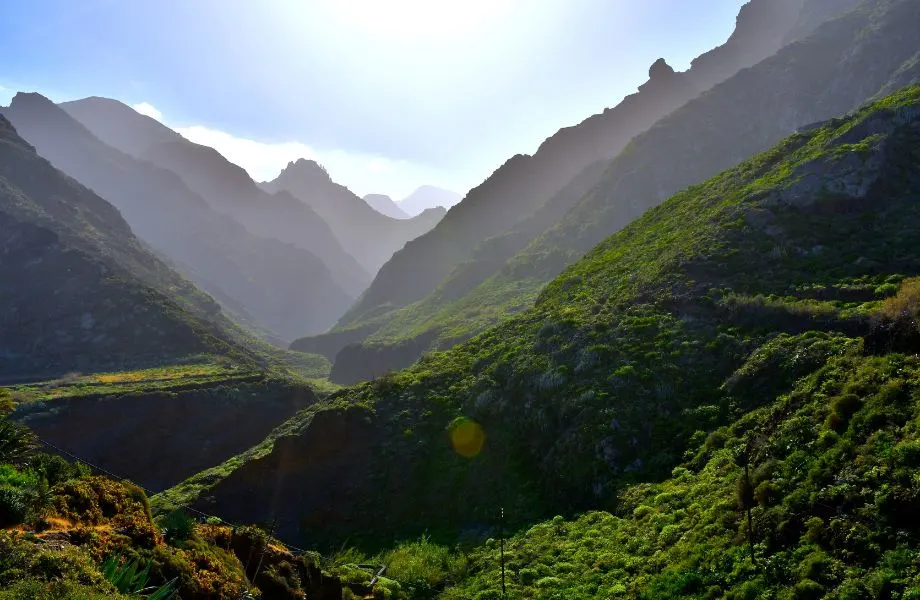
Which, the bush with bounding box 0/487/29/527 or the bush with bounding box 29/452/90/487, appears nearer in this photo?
the bush with bounding box 0/487/29/527

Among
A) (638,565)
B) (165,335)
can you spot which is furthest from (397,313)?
(638,565)

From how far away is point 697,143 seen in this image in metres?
108

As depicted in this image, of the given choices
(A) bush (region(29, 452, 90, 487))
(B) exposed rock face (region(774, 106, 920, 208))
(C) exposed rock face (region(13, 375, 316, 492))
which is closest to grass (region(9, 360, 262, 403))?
(C) exposed rock face (region(13, 375, 316, 492))

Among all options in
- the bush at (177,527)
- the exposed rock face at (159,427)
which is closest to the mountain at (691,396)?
the bush at (177,527)

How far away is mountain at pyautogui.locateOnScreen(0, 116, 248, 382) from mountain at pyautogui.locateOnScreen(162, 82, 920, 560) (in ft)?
248

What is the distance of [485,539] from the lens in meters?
22.1

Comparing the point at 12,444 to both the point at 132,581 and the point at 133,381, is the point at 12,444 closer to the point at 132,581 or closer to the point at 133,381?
the point at 132,581

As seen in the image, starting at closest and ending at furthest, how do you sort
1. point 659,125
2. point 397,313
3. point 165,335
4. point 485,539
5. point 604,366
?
point 485,539 → point 604,366 → point 165,335 → point 659,125 → point 397,313

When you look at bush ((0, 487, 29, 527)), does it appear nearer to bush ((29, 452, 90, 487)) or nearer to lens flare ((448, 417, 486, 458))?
bush ((29, 452, 90, 487))

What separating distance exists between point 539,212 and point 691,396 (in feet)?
419

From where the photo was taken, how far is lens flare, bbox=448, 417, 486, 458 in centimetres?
2848

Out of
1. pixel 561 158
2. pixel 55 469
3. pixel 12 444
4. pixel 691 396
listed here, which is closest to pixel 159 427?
pixel 12 444

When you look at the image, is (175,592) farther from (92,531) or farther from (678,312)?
(678,312)

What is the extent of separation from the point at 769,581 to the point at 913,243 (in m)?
22.4
